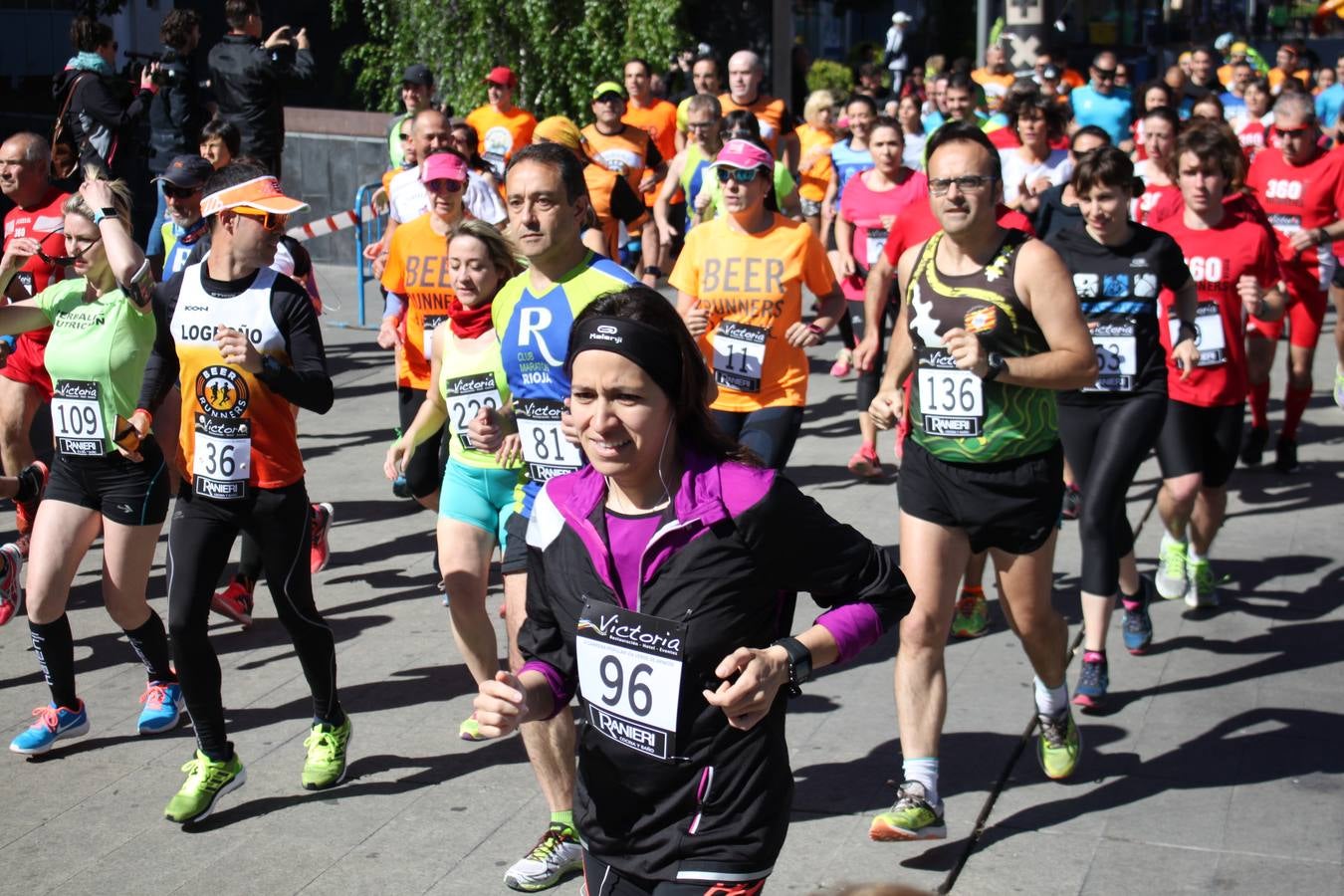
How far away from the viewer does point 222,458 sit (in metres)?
5.40

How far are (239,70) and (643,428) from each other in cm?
968

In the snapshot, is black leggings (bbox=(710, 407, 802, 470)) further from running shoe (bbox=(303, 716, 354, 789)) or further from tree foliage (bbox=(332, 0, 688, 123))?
tree foliage (bbox=(332, 0, 688, 123))

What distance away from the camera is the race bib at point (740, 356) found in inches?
288

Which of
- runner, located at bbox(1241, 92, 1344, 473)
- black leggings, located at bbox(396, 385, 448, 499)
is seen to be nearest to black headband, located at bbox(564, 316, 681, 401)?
black leggings, located at bbox(396, 385, 448, 499)

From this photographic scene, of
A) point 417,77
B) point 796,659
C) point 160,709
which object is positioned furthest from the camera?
point 417,77

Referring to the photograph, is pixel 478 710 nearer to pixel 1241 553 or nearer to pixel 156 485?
pixel 156 485

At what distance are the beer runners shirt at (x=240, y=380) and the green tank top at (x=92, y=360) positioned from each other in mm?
636

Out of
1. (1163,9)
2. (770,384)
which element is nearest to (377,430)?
(770,384)

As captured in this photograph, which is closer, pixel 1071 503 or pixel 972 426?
pixel 972 426

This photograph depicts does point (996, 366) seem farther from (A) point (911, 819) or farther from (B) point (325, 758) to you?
(B) point (325, 758)

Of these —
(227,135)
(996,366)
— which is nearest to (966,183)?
(996,366)

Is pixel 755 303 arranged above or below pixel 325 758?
above

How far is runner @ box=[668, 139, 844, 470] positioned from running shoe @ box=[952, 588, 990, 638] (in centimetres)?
94

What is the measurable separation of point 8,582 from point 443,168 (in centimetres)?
253
